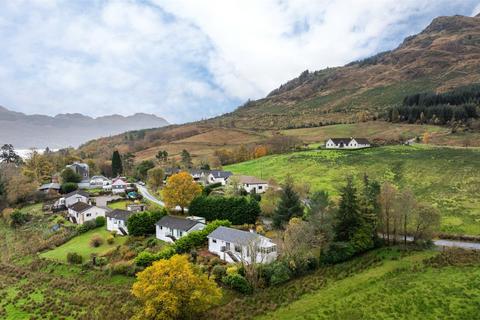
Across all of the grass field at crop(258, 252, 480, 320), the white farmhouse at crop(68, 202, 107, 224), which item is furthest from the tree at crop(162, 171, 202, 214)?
the grass field at crop(258, 252, 480, 320)

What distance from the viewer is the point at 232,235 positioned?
42.8 m

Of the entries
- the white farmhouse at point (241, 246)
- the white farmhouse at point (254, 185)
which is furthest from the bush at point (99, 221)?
the white farmhouse at point (254, 185)

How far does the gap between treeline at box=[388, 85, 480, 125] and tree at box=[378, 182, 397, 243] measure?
3619 inches

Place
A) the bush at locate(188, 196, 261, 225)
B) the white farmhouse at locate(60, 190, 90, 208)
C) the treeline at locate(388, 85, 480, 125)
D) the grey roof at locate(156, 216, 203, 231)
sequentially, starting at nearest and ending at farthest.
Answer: the grey roof at locate(156, 216, 203, 231) → the bush at locate(188, 196, 261, 225) → the white farmhouse at locate(60, 190, 90, 208) → the treeline at locate(388, 85, 480, 125)

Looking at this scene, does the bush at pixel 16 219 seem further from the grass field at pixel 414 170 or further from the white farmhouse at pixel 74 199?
the grass field at pixel 414 170

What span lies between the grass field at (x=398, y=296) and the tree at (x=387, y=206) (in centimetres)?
712

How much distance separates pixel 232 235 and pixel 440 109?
110860 mm

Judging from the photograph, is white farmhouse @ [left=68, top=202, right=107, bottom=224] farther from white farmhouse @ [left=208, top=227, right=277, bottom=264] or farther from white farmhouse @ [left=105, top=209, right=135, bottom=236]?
white farmhouse @ [left=208, top=227, right=277, bottom=264]

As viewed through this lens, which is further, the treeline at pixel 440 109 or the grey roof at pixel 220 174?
the treeline at pixel 440 109

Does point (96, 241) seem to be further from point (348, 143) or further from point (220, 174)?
point (348, 143)

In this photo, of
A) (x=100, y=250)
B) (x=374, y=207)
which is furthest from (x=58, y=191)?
(x=374, y=207)

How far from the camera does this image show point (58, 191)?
86.9 metres

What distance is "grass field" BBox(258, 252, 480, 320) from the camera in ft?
88.9

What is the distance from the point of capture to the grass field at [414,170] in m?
48.8
